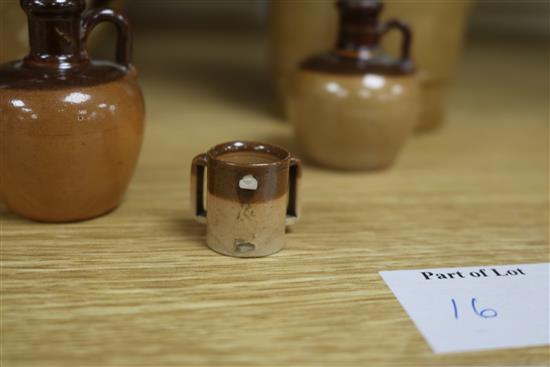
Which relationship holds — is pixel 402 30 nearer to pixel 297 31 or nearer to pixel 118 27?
pixel 297 31

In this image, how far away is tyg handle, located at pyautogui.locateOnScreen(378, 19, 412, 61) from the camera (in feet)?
3.98

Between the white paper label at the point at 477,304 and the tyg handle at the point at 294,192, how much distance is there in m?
0.14

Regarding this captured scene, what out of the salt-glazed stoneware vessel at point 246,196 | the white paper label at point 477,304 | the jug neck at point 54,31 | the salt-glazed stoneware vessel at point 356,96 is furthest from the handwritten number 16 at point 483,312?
the jug neck at point 54,31

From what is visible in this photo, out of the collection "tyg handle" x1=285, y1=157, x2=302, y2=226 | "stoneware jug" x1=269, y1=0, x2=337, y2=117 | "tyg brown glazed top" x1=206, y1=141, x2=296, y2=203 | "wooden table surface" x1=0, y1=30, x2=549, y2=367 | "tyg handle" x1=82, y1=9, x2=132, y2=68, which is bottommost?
"wooden table surface" x1=0, y1=30, x2=549, y2=367

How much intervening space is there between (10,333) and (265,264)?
0.31 m

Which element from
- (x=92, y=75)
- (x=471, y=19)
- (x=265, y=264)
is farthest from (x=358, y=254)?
(x=471, y=19)

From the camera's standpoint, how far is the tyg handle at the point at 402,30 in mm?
1214

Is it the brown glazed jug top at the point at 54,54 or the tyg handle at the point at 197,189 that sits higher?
the brown glazed jug top at the point at 54,54

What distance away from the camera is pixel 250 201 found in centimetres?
84

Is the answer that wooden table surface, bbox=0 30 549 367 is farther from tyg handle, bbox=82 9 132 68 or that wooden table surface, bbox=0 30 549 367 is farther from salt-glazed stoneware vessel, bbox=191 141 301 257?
tyg handle, bbox=82 9 132 68

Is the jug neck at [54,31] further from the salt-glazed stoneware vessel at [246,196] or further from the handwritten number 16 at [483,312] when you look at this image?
the handwritten number 16 at [483,312]

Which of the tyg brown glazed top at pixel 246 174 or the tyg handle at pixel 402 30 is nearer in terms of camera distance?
the tyg brown glazed top at pixel 246 174

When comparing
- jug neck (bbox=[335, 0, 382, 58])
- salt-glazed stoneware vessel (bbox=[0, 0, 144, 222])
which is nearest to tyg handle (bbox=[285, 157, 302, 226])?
salt-glazed stoneware vessel (bbox=[0, 0, 144, 222])

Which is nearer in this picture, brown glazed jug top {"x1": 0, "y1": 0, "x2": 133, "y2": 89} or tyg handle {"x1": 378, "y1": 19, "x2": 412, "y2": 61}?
brown glazed jug top {"x1": 0, "y1": 0, "x2": 133, "y2": 89}
